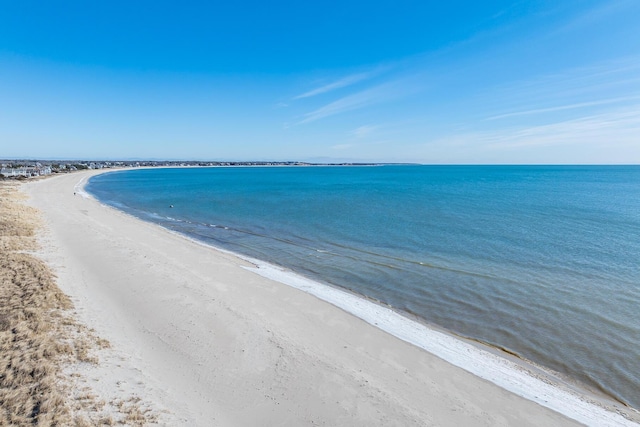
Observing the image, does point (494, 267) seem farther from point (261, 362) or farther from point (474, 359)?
→ point (261, 362)

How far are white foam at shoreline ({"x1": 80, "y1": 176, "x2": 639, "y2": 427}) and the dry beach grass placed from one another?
330 inches

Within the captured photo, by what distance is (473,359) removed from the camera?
10414 mm

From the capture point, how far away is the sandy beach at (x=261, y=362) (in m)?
7.43

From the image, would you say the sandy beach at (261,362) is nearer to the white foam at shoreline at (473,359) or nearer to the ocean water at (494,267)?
the white foam at shoreline at (473,359)

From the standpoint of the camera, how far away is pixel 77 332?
31.4ft

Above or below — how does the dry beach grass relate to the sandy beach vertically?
above

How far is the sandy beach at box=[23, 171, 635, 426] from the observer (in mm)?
7426

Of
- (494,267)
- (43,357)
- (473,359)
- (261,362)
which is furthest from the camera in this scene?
(494,267)

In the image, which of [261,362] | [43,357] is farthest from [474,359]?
[43,357]

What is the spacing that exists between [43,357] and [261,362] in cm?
537

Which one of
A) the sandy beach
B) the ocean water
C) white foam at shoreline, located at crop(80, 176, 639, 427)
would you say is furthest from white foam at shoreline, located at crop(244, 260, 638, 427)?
the ocean water

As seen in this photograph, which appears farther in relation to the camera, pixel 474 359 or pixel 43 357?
pixel 474 359

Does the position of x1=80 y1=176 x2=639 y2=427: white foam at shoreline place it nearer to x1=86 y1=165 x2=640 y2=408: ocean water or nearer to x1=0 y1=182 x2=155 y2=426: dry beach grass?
x1=86 y1=165 x2=640 y2=408: ocean water

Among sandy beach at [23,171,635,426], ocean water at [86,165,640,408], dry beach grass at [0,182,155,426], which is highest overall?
dry beach grass at [0,182,155,426]
